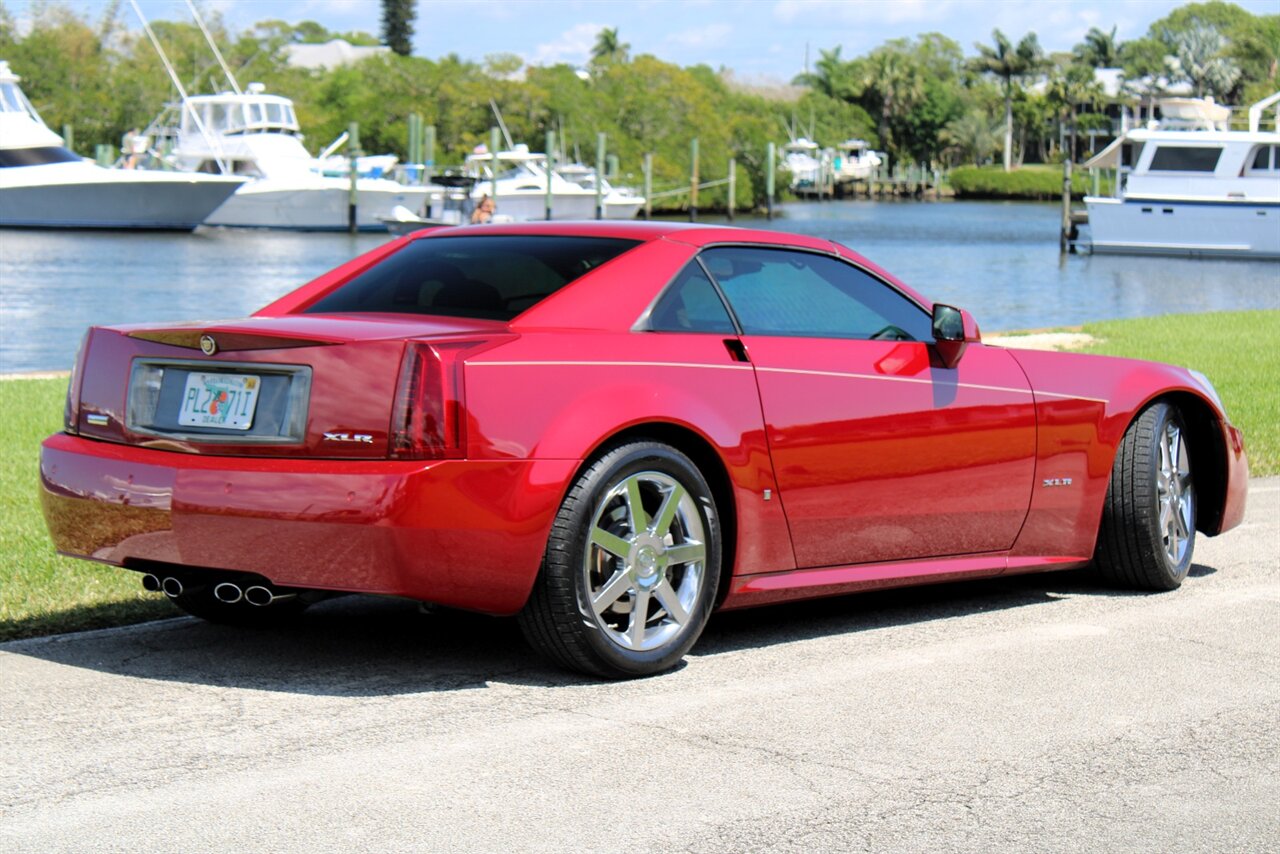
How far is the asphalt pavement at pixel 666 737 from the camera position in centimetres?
422

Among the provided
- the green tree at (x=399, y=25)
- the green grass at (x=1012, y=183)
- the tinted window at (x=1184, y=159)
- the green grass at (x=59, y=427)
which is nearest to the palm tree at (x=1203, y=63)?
the green grass at (x=1012, y=183)

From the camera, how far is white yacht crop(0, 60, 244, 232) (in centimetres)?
6203

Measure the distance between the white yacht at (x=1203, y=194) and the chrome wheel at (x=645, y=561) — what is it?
171 feet

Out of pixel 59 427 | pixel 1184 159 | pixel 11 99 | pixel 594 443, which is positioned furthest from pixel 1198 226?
pixel 594 443

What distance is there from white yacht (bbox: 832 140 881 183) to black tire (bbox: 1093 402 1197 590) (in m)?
145

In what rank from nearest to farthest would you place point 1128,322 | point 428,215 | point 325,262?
point 1128,322 < point 325,262 < point 428,215

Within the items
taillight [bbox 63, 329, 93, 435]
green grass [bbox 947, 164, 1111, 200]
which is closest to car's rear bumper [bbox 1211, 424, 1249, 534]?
taillight [bbox 63, 329, 93, 435]

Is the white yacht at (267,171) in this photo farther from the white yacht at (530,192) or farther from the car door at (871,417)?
the car door at (871,417)

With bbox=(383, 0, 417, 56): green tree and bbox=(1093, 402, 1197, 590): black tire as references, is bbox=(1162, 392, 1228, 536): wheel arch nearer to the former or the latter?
bbox=(1093, 402, 1197, 590): black tire

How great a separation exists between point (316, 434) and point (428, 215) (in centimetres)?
6846

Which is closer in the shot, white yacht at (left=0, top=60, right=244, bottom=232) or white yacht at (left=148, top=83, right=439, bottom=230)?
white yacht at (left=0, top=60, right=244, bottom=232)

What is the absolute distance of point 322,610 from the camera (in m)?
6.79

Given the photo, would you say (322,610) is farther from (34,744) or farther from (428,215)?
(428,215)

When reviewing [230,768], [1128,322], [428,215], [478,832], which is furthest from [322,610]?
[428,215]
